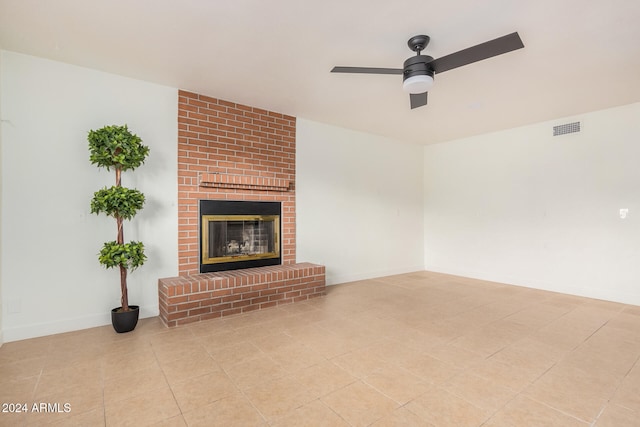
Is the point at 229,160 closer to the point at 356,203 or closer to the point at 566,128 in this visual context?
the point at 356,203

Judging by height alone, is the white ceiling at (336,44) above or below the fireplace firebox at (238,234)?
above

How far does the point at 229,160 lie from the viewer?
3.91 meters

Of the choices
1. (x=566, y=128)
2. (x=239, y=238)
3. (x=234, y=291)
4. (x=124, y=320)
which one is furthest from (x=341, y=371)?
(x=566, y=128)

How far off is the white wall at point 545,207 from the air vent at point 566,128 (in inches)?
2.5

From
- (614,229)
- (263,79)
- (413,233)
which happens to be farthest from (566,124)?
(263,79)

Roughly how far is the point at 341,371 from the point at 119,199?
7.93 ft

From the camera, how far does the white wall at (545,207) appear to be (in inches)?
157

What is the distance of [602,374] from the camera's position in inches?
85.1

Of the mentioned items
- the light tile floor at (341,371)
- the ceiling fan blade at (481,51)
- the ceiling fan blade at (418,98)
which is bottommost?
the light tile floor at (341,371)

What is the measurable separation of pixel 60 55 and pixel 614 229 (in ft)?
21.5

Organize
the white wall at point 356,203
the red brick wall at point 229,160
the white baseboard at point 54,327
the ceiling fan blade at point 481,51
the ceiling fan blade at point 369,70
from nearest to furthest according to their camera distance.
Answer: the ceiling fan blade at point 481,51, the ceiling fan blade at point 369,70, the white baseboard at point 54,327, the red brick wall at point 229,160, the white wall at point 356,203

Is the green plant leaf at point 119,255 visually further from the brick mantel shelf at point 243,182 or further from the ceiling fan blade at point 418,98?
the ceiling fan blade at point 418,98

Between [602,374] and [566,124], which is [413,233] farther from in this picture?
[602,374]

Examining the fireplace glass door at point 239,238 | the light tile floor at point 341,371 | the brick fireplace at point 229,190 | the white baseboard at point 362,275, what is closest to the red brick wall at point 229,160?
the brick fireplace at point 229,190
